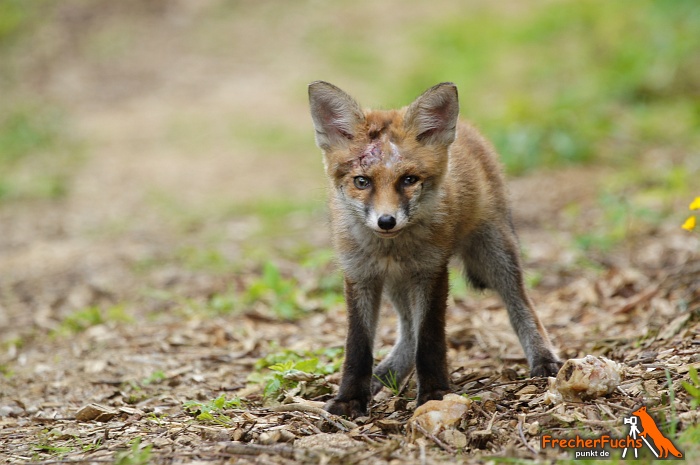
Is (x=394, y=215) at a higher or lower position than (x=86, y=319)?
higher

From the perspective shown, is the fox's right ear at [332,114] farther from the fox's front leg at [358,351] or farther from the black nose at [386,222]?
the fox's front leg at [358,351]

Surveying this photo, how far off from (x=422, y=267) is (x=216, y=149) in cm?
933

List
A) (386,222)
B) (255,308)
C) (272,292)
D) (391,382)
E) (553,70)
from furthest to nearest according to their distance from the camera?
1. (553,70)
2. (272,292)
3. (255,308)
4. (391,382)
5. (386,222)

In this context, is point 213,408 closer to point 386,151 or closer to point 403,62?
point 386,151

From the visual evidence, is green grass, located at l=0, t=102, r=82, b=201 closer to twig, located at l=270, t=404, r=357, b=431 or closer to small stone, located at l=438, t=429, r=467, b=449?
twig, located at l=270, t=404, r=357, b=431

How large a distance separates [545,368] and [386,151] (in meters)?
1.56

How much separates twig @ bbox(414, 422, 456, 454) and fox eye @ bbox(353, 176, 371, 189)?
117 centimetres

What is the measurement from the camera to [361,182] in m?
3.93

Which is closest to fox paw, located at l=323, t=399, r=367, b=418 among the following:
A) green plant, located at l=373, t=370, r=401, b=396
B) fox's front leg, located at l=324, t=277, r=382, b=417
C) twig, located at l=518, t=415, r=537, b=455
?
fox's front leg, located at l=324, t=277, r=382, b=417

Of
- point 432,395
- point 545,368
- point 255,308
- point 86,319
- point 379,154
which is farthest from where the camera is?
point 255,308

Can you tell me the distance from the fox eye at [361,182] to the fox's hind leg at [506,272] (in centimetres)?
110

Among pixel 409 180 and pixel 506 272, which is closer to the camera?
pixel 409 180

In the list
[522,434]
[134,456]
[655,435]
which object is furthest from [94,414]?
[655,435]

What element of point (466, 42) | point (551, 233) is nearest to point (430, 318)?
point (551, 233)
